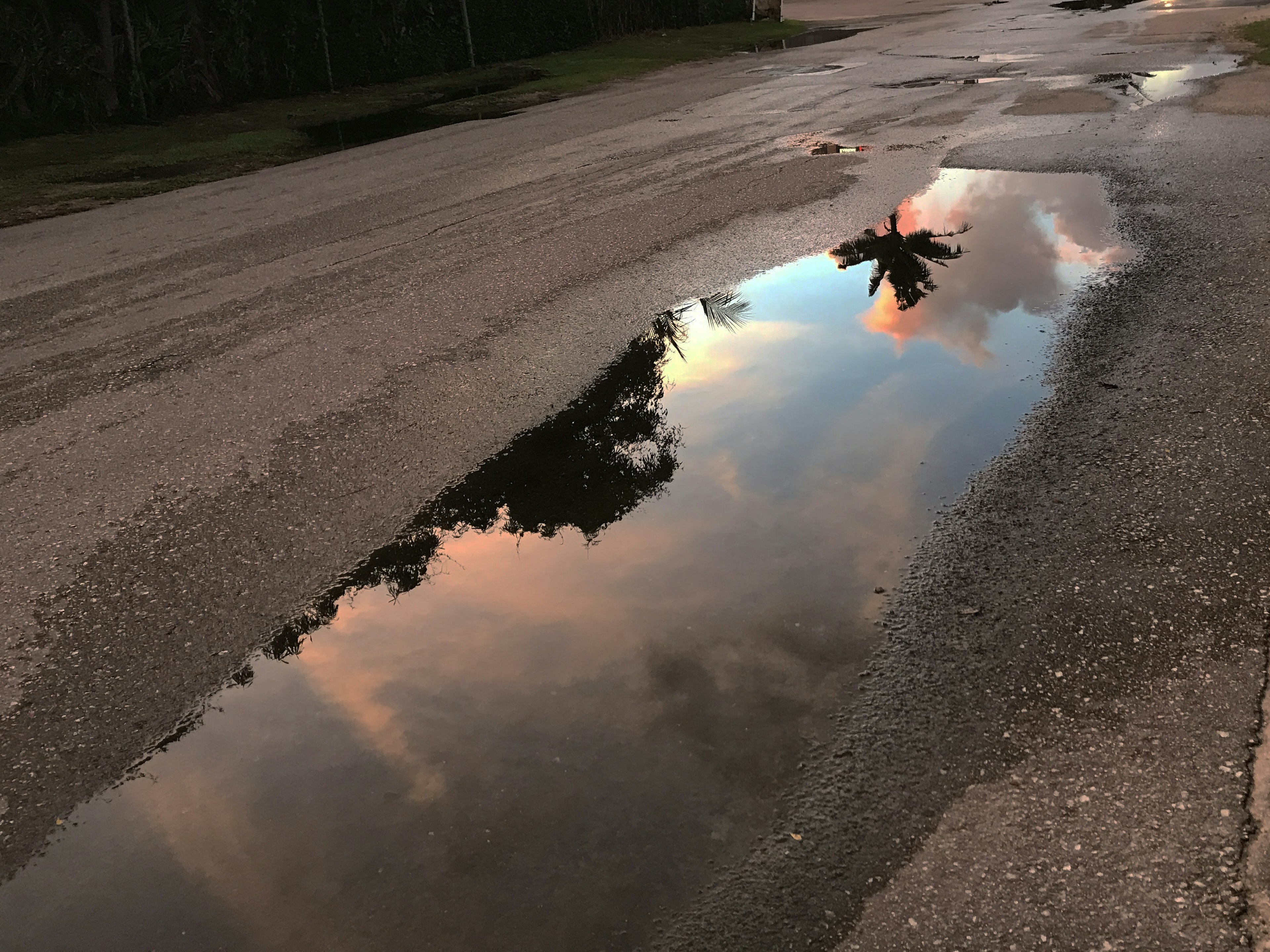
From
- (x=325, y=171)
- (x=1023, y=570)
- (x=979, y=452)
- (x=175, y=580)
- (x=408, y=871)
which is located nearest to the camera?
(x=408, y=871)

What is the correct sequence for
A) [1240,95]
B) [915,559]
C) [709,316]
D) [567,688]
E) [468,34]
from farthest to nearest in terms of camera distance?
[468,34] < [1240,95] < [709,316] < [915,559] < [567,688]

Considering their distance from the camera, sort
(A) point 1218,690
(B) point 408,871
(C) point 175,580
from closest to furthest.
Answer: (B) point 408,871 → (A) point 1218,690 → (C) point 175,580

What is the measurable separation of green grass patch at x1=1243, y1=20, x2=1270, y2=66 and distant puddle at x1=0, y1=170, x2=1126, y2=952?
1220 cm

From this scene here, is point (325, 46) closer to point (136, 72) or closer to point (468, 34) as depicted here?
point (468, 34)

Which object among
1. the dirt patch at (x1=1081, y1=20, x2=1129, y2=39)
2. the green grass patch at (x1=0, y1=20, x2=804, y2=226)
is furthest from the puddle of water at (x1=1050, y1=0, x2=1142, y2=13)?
the green grass patch at (x1=0, y1=20, x2=804, y2=226)

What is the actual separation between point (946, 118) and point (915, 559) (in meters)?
10.00

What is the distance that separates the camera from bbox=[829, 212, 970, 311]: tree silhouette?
688 cm

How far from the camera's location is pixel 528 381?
5.59 metres

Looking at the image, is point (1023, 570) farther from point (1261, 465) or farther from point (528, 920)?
point (528, 920)

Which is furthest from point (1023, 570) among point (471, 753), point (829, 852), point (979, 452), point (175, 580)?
point (175, 580)

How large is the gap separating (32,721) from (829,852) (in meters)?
2.65

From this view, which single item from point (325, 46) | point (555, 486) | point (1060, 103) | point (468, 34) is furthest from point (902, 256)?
point (468, 34)

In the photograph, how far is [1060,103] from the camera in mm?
12312

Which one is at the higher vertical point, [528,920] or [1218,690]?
[1218,690]
